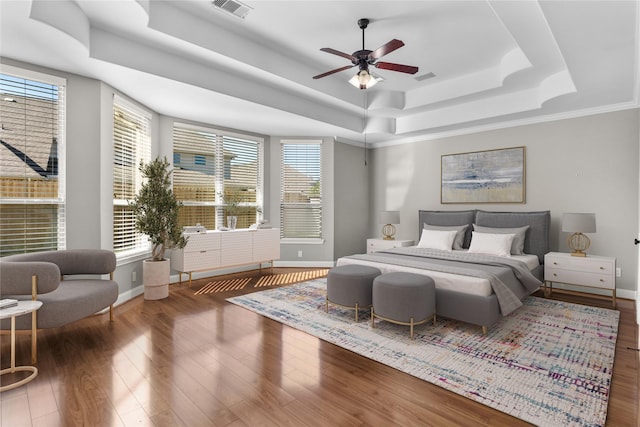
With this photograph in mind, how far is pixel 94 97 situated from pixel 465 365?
4.49 m

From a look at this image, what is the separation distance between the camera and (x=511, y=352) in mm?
2676

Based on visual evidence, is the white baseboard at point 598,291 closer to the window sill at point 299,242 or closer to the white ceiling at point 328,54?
the white ceiling at point 328,54

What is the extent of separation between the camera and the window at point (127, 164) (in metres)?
4.11

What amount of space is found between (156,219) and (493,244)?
4.48 meters

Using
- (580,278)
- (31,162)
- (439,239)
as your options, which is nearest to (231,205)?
(31,162)

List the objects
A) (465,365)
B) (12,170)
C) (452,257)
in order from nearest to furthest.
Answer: (465,365), (12,170), (452,257)

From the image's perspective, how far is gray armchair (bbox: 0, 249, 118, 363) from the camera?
2.42 metres

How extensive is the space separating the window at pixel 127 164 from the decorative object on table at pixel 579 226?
18.6 ft

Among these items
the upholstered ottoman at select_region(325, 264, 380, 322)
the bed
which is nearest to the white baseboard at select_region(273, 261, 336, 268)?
the bed

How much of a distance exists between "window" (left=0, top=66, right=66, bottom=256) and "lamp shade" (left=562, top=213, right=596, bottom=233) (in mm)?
5950

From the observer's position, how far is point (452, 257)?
407 cm

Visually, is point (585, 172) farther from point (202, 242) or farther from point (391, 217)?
point (202, 242)

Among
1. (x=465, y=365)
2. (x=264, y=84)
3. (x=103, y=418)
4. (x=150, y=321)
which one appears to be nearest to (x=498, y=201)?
(x=465, y=365)

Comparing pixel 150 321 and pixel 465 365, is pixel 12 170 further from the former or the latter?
pixel 465 365
